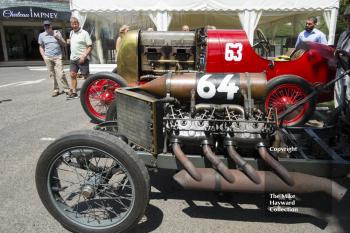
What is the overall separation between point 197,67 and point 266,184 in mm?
3077

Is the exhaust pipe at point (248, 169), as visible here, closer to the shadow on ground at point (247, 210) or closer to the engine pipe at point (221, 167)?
the engine pipe at point (221, 167)

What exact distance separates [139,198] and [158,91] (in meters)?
1.16

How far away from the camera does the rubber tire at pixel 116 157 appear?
2232 mm

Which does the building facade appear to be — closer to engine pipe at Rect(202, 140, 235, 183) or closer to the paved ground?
the paved ground

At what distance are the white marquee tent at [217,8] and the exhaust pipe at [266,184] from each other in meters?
9.42

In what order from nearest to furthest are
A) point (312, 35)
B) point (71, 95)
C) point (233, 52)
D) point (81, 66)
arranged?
point (233, 52), point (312, 35), point (81, 66), point (71, 95)

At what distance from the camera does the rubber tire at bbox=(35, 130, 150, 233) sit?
2.23 m

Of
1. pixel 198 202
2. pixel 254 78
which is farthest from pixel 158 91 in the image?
pixel 198 202

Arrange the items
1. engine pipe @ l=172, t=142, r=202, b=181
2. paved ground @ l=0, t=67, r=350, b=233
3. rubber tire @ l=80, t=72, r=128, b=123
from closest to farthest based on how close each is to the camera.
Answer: engine pipe @ l=172, t=142, r=202, b=181 < paved ground @ l=0, t=67, r=350, b=233 < rubber tire @ l=80, t=72, r=128, b=123

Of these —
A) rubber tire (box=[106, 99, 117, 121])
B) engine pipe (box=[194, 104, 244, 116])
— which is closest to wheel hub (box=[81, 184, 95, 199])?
engine pipe (box=[194, 104, 244, 116])

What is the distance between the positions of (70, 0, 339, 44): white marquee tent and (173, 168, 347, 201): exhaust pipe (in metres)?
9.42

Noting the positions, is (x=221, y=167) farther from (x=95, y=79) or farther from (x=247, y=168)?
(x=95, y=79)

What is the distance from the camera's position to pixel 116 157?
7.36 feet

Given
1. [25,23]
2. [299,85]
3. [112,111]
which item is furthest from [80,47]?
[25,23]
